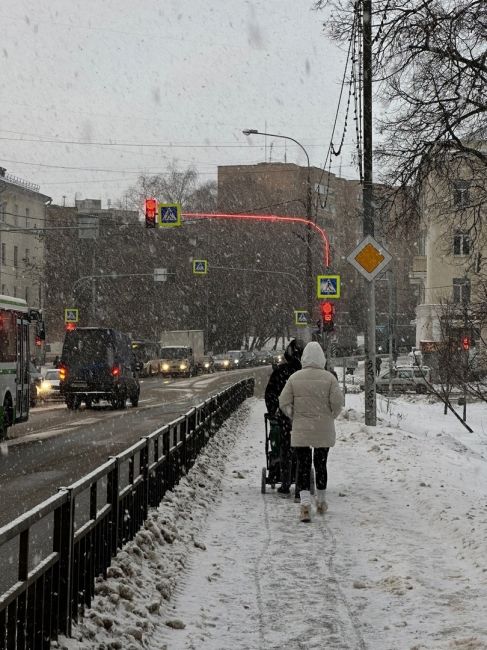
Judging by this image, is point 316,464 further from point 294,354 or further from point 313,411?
point 294,354

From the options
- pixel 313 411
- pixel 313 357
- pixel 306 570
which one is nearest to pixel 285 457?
pixel 313 411

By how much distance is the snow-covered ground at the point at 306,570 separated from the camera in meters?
6.41

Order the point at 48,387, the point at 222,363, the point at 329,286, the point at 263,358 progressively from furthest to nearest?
the point at 263,358, the point at 222,363, the point at 48,387, the point at 329,286

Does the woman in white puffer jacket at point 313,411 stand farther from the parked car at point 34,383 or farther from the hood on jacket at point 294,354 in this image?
the parked car at point 34,383

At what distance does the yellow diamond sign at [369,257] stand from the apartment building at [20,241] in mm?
62531

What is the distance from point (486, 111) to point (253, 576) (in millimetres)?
9249

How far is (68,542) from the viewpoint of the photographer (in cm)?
586

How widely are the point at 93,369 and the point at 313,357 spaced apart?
71.4 ft

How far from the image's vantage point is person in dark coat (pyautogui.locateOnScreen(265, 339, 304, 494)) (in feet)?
39.5

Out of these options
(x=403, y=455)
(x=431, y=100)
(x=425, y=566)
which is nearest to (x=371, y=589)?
(x=425, y=566)

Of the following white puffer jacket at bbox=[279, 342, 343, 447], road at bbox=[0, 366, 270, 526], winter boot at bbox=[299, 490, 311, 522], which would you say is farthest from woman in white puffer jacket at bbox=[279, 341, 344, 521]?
road at bbox=[0, 366, 270, 526]

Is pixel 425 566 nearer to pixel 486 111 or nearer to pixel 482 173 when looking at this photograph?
pixel 486 111

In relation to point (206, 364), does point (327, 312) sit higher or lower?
higher

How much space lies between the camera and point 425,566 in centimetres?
830
